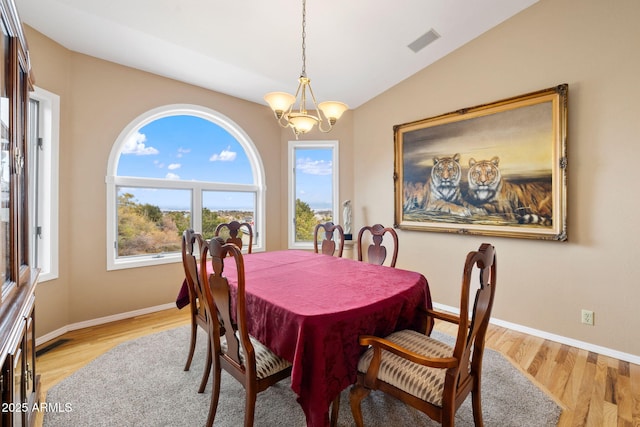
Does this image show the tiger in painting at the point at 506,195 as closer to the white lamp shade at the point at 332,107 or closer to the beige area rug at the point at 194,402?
the beige area rug at the point at 194,402

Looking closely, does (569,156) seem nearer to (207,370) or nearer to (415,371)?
(415,371)

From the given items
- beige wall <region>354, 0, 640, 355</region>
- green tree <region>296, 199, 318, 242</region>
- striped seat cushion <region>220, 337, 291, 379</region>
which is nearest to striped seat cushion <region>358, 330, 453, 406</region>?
striped seat cushion <region>220, 337, 291, 379</region>

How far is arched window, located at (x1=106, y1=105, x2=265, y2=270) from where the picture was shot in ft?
10.8

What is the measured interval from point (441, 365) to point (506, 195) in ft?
7.97

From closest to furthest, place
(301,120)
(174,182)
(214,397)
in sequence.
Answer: (214,397) → (301,120) → (174,182)

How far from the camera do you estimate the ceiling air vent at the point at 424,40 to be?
307 cm

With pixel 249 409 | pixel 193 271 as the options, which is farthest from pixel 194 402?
pixel 193 271

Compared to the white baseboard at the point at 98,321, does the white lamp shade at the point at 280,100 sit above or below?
above

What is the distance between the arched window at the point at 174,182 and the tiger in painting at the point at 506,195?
2813 millimetres

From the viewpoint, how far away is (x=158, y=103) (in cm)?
344

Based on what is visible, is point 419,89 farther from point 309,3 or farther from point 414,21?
point 309,3

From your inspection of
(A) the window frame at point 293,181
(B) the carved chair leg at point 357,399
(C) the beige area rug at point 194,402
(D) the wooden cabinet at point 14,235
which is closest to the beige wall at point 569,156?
(C) the beige area rug at point 194,402

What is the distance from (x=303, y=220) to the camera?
15.3 feet

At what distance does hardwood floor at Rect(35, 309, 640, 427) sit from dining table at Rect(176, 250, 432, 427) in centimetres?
109
